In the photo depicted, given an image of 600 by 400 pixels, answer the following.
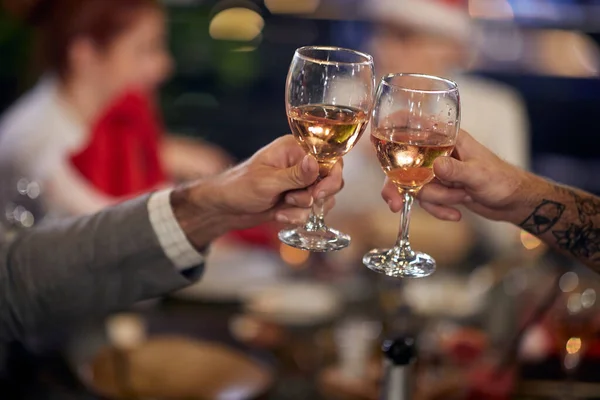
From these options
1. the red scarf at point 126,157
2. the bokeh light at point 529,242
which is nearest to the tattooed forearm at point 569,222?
the bokeh light at point 529,242

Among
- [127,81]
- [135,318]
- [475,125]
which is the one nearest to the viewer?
[135,318]

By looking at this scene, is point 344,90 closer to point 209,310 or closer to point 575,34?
point 209,310

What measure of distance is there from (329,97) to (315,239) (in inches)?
8.7

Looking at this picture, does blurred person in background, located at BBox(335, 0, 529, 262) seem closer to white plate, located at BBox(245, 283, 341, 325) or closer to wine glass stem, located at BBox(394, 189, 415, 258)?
white plate, located at BBox(245, 283, 341, 325)

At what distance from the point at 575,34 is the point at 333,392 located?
11.9 ft

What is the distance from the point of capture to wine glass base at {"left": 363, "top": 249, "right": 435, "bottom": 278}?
1.23 m

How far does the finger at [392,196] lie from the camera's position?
1335mm

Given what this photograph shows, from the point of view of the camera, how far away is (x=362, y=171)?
3.39m

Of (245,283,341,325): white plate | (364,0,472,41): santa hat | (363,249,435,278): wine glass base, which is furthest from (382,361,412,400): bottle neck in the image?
(364,0,472,41): santa hat

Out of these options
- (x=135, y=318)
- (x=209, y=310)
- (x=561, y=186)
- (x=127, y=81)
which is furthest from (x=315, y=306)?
(x=127, y=81)

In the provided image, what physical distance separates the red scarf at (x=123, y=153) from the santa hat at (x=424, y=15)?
959mm

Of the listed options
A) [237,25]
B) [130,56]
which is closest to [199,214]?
[130,56]

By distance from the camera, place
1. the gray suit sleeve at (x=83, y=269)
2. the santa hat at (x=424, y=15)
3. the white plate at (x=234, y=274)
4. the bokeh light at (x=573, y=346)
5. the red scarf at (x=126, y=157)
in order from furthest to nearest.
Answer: the santa hat at (x=424, y=15) < the red scarf at (x=126, y=157) < the white plate at (x=234, y=274) < the bokeh light at (x=573, y=346) < the gray suit sleeve at (x=83, y=269)

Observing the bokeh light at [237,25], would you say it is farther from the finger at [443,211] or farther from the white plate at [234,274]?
the finger at [443,211]
